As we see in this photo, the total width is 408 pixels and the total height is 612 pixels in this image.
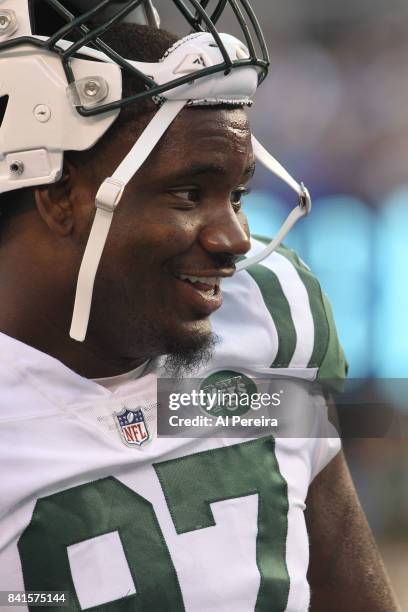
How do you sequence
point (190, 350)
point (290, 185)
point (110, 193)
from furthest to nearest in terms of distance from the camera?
point (290, 185)
point (190, 350)
point (110, 193)

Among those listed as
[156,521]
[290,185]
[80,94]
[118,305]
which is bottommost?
[156,521]

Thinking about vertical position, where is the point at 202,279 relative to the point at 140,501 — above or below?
above

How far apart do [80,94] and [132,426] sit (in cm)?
41

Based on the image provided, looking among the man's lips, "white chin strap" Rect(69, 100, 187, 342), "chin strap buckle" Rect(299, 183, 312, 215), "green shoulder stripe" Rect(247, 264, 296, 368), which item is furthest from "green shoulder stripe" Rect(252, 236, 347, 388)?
"white chin strap" Rect(69, 100, 187, 342)

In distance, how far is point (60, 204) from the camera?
1.23m

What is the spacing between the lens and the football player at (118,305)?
3.83 ft

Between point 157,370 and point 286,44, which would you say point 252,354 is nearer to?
point 157,370

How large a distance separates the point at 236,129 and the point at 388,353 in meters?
2.27

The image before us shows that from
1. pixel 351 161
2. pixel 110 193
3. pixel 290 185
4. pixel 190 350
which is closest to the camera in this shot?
pixel 110 193

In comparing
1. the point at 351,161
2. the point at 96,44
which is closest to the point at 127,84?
the point at 96,44

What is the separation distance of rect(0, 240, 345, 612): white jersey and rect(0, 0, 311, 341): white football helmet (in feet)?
0.37

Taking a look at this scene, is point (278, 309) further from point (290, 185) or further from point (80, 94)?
point (80, 94)

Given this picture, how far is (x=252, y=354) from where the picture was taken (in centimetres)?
140

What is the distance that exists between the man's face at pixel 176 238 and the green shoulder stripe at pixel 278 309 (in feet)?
0.69
